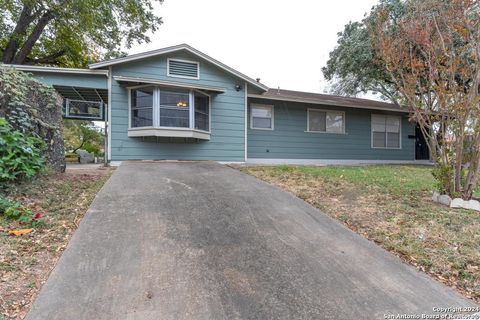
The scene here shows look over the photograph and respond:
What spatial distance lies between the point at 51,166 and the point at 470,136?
729 centimetres

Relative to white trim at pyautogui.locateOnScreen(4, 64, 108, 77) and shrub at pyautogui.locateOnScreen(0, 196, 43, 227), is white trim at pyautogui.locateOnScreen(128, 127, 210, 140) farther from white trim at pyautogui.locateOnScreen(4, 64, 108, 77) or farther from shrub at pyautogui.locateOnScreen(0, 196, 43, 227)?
shrub at pyautogui.locateOnScreen(0, 196, 43, 227)

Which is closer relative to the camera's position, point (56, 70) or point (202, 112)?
point (56, 70)

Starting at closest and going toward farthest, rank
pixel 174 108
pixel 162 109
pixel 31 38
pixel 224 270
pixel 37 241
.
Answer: pixel 224 270
pixel 37 241
pixel 162 109
pixel 174 108
pixel 31 38

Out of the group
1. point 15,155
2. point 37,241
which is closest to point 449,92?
point 37,241

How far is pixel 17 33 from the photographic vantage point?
42.2 ft

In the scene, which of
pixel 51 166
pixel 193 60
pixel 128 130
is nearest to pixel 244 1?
pixel 193 60

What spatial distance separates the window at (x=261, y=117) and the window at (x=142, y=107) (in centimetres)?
397

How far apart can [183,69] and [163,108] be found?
5.24ft

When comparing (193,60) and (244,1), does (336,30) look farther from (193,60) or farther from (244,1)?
(193,60)

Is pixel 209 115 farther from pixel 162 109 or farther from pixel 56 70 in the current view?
pixel 56 70

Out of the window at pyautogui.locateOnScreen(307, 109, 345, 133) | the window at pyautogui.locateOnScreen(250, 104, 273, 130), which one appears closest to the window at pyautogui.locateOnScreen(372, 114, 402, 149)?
the window at pyautogui.locateOnScreen(307, 109, 345, 133)

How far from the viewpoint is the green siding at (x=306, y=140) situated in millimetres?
10984

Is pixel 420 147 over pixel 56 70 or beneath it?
beneath

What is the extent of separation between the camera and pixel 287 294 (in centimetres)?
218
